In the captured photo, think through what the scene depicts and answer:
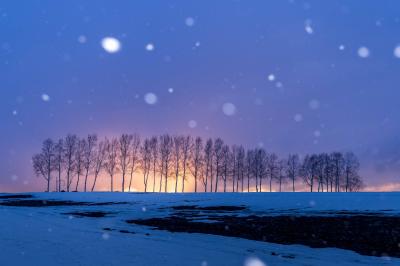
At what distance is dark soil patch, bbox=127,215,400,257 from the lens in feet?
48.7

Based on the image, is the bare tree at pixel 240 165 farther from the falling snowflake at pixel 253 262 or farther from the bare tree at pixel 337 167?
the falling snowflake at pixel 253 262

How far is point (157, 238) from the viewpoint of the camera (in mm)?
16172

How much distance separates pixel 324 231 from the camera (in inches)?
731

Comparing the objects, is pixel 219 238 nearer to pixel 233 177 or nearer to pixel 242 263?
pixel 242 263

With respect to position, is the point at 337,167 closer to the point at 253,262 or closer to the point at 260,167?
the point at 260,167

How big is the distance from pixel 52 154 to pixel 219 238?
2917 inches

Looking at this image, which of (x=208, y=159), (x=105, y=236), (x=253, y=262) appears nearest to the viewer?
(x=253, y=262)

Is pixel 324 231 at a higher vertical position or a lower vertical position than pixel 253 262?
lower

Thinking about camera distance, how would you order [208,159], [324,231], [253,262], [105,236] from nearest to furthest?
[253,262] → [105,236] → [324,231] → [208,159]

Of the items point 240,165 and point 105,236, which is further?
point 240,165

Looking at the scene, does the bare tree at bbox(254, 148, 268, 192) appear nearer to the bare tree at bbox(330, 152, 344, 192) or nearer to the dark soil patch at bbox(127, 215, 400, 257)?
the bare tree at bbox(330, 152, 344, 192)

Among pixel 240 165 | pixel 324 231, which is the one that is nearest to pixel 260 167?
pixel 240 165

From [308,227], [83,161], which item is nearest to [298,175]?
[83,161]

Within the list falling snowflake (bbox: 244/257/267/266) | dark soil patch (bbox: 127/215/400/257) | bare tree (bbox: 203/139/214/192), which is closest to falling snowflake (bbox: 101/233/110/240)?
dark soil patch (bbox: 127/215/400/257)
